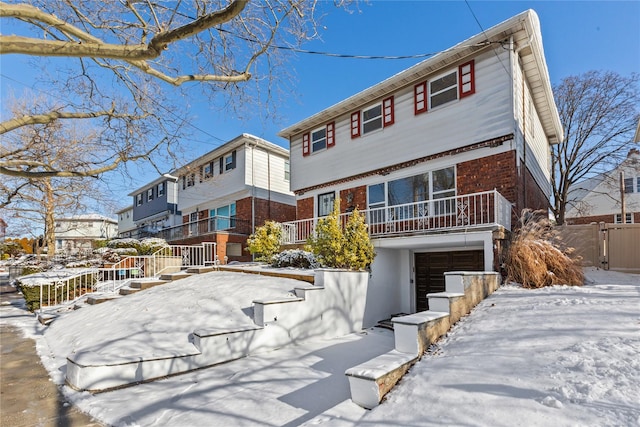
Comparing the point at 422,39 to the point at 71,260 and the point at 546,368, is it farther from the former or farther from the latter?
the point at 71,260

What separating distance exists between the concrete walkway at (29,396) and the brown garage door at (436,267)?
842 cm

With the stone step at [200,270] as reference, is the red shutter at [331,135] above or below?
above

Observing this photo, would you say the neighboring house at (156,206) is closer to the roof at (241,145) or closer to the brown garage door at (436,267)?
the roof at (241,145)

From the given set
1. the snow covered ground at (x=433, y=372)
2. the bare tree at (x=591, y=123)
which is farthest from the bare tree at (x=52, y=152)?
the bare tree at (x=591, y=123)

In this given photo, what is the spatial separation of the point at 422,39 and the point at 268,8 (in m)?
5.13

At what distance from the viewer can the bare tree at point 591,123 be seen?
55.4 ft

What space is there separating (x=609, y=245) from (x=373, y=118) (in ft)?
26.0

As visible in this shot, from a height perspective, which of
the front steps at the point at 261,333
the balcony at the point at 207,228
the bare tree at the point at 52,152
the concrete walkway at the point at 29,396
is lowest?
the concrete walkway at the point at 29,396

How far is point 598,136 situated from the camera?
58.8 feet

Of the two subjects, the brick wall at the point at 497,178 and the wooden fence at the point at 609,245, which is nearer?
the brick wall at the point at 497,178

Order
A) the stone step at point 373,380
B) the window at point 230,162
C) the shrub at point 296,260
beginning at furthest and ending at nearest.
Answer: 1. the window at point 230,162
2. the shrub at point 296,260
3. the stone step at point 373,380

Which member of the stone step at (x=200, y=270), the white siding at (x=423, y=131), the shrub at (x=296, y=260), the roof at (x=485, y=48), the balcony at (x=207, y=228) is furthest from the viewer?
the balcony at (x=207, y=228)

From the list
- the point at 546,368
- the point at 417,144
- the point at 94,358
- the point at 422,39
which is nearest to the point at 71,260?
the point at 94,358

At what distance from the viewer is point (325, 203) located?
1370 centimetres
